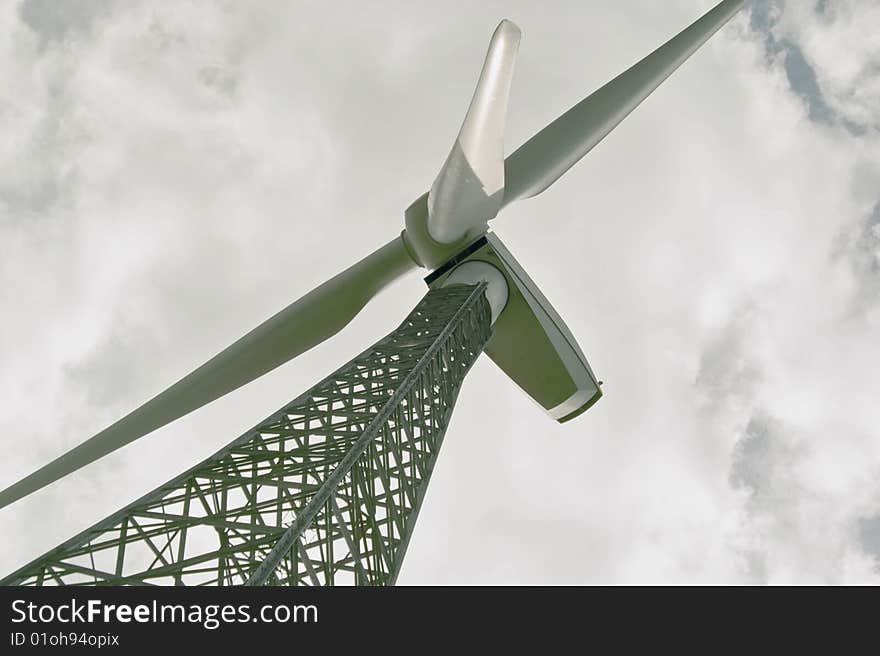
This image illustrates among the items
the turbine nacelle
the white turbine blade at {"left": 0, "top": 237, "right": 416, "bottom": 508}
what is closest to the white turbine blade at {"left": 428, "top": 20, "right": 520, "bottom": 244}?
the turbine nacelle

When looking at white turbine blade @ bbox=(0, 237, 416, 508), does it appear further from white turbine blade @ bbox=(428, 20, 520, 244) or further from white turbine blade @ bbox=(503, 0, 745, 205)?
white turbine blade @ bbox=(503, 0, 745, 205)

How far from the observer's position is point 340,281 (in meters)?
20.0

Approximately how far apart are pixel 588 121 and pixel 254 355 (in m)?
9.74

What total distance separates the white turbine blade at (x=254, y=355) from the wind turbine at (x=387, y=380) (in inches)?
1.3

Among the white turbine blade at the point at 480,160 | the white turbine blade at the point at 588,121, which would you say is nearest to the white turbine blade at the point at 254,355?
the white turbine blade at the point at 480,160

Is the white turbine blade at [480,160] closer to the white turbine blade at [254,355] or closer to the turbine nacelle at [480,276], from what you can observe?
the turbine nacelle at [480,276]

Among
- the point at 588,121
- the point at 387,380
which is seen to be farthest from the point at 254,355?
the point at 588,121

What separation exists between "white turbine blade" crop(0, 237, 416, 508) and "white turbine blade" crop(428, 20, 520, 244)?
210 centimetres

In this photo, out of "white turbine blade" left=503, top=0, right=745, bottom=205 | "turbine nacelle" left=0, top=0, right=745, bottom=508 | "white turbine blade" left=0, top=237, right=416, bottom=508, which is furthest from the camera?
"white turbine blade" left=503, top=0, right=745, bottom=205

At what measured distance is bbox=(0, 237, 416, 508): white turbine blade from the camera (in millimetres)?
15812

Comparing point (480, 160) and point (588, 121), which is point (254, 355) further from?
point (588, 121)

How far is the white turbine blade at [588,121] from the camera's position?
63.6 ft

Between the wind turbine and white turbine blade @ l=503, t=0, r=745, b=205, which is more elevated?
white turbine blade @ l=503, t=0, r=745, b=205
